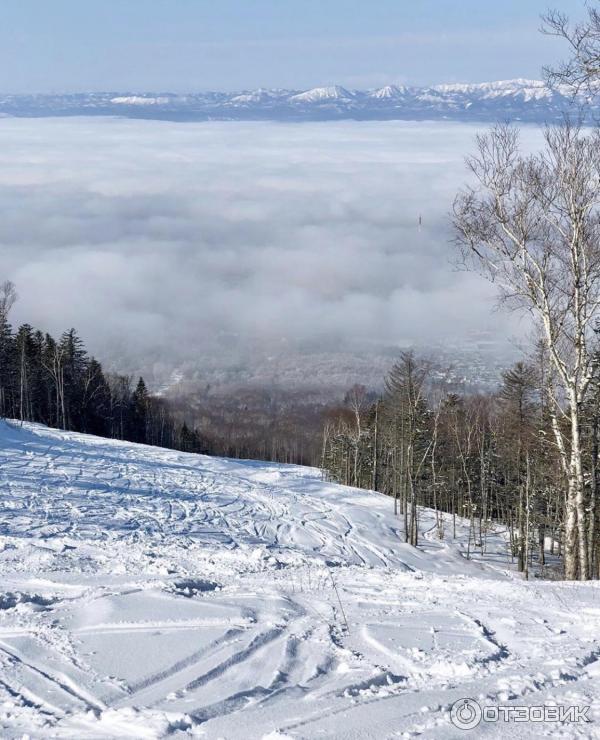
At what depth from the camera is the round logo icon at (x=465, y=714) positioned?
179 inches

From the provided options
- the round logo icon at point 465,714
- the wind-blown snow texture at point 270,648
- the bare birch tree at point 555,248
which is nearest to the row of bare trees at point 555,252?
the bare birch tree at point 555,248

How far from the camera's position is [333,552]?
2228 centimetres

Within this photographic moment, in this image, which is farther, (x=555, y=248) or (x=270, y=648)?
(x=555, y=248)

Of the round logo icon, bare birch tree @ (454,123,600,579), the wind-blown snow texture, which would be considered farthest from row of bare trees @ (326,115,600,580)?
the round logo icon

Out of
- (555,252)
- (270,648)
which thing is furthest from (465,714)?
(555,252)

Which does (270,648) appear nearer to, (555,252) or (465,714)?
(465,714)

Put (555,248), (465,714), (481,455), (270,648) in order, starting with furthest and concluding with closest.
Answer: (481,455) → (555,248) → (270,648) → (465,714)

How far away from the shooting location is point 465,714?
4.71 m

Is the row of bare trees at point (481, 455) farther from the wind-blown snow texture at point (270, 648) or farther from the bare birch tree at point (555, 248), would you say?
the wind-blown snow texture at point (270, 648)

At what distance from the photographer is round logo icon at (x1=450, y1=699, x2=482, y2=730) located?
455 cm

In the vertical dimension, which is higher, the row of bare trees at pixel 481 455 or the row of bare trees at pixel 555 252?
the row of bare trees at pixel 555 252

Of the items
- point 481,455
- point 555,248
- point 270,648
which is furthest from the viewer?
point 481,455

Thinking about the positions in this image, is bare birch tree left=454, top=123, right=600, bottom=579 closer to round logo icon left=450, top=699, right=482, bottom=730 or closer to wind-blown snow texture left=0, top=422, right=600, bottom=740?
wind-blown snow texture left=0, top=422, right=600, bottom=740

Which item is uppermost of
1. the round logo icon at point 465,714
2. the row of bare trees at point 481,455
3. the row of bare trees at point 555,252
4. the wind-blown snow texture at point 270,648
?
the row of bare trees at point 555,252
